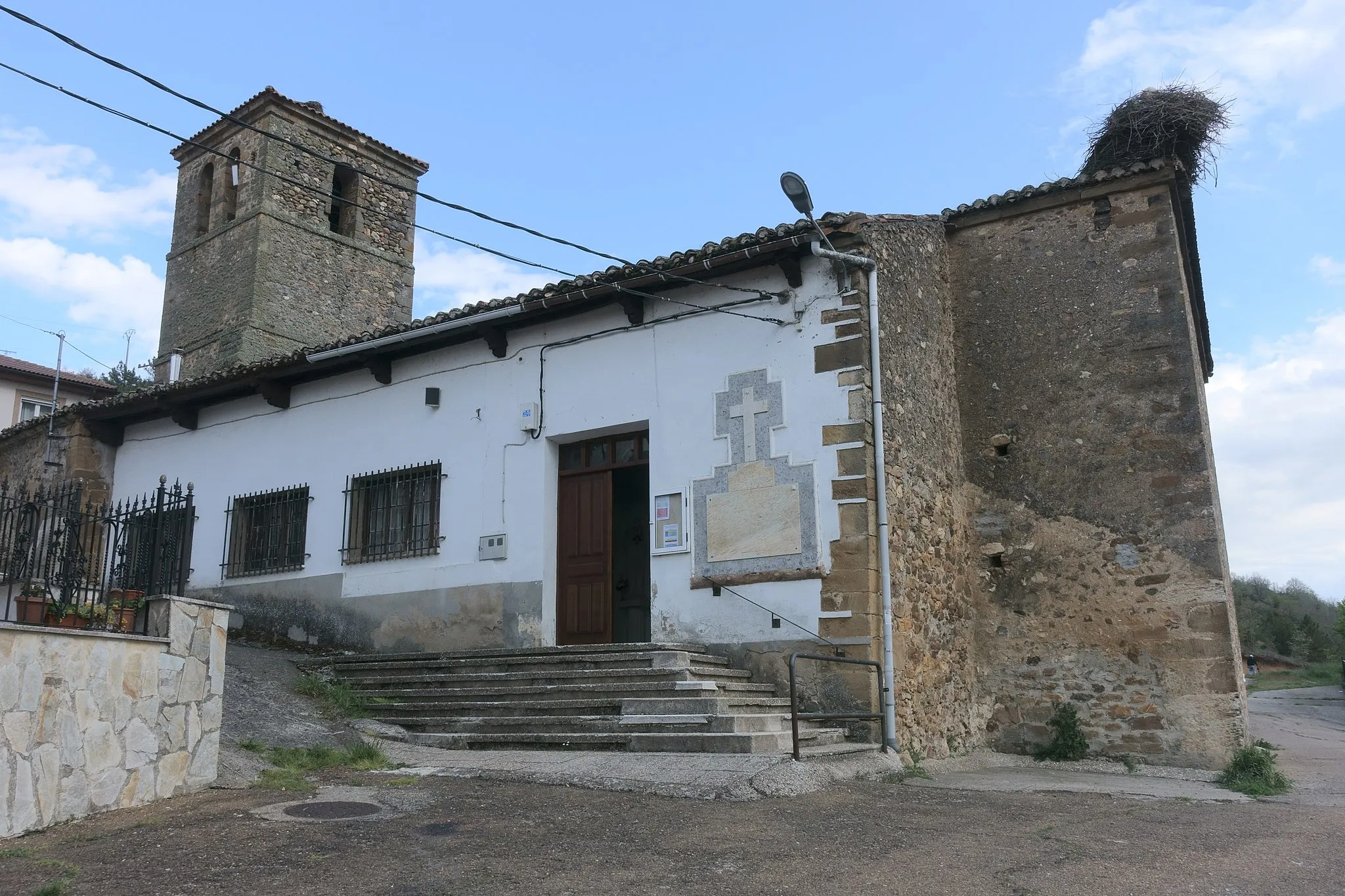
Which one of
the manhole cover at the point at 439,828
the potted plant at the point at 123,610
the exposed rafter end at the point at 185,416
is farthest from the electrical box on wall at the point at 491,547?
the manhole cover at the point at 439,828

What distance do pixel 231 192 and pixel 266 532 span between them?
10544mm

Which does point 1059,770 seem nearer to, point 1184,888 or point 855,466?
point 855,466

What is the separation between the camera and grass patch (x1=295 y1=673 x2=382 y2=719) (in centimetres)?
908

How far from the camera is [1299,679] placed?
2773cm

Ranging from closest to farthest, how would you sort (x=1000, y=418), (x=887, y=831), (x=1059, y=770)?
1. (x=887, y=831)
2. (x=1059, y=770)
3. (x=1000, y=418)

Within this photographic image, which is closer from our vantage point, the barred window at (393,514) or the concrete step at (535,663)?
the concrete step at (535,663)

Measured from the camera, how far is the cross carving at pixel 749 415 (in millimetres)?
10000

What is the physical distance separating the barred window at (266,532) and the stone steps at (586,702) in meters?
3.28

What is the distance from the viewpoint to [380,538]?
40.8ft

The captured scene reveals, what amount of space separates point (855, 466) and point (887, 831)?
4.23m

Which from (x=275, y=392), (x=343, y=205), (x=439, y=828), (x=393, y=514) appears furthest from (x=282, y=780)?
(x=343, y=205)

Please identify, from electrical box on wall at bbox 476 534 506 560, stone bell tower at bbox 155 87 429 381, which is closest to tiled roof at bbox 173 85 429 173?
stone bell tower at bbox 155 87 429 381

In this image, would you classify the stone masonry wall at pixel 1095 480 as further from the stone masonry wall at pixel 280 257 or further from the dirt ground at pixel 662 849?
the stone masonry wall at pixel 280 257

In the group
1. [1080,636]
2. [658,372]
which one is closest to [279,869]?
[658,372]
